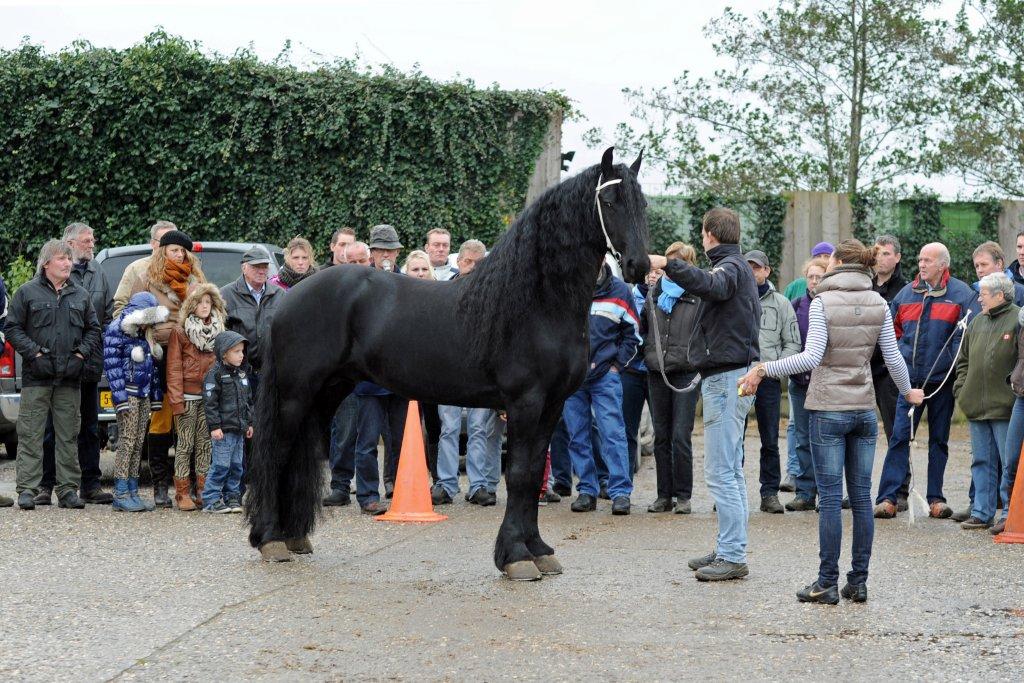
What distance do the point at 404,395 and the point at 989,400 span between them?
171 inches

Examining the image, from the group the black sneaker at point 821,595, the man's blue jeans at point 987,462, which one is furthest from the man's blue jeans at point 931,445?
the black sneaker at point 821,595

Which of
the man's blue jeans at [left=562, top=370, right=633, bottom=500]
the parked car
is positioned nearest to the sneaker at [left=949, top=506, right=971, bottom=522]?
the man's blue jeans at [left=562, top=370, right=633, bottom=500]

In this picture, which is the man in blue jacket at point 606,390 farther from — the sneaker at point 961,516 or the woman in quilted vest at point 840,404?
the woman in quilted vest at point 840,404

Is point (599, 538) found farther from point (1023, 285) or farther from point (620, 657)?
point (1023, 285)

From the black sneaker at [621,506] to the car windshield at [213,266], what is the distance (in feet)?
13.9

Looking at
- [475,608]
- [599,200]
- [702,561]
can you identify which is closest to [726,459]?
[702,561]

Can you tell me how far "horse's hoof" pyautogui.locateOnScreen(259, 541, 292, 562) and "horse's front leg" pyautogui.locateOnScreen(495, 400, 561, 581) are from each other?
1.33 meters

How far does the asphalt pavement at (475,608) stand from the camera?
5023mm

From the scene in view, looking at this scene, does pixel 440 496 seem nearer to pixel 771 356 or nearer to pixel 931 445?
pixel 771 356

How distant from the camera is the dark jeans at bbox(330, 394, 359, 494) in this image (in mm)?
9703

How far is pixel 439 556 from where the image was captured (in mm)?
7473

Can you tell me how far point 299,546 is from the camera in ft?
24.5

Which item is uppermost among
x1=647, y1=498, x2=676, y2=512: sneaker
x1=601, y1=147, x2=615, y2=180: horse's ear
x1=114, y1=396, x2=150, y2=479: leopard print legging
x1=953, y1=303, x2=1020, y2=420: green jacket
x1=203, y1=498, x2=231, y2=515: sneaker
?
x1=601, y1=147, x2=615, y2=180: horse's ear

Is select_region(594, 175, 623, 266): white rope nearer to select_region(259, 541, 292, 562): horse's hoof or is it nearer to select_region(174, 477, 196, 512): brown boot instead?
select_region(259, 541, 292, 562): horse's hoof
